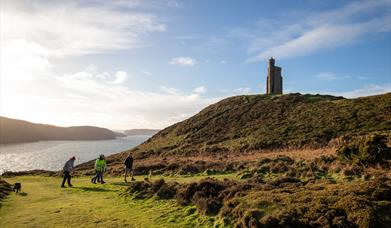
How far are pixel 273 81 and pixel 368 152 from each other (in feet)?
224

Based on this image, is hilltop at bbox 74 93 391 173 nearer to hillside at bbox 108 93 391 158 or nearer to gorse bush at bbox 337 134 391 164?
hillside at bbox 108 93 391 158

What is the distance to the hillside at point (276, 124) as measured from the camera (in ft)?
138

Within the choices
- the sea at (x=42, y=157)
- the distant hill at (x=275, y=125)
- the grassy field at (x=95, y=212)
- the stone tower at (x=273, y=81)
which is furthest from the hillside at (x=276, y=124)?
the sea at (x=42, y=157)

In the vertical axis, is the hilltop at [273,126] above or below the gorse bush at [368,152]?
above

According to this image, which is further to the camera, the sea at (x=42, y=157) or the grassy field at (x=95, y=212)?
the sea at (x=42, y=157)

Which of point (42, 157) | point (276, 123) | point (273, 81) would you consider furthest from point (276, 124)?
point (42, 157)

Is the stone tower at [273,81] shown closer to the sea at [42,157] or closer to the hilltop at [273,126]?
the hilltop at [273,126]

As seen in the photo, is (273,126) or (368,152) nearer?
(368,152)

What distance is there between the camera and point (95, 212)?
13.1 meters

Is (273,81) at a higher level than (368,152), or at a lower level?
higher

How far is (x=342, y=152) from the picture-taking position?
73.7 ft

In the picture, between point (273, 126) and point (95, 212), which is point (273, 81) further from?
point (95, 212)

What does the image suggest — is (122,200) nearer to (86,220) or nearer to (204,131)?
(86,220)

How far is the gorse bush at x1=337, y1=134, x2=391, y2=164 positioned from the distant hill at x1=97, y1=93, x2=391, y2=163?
1534 centimetres
